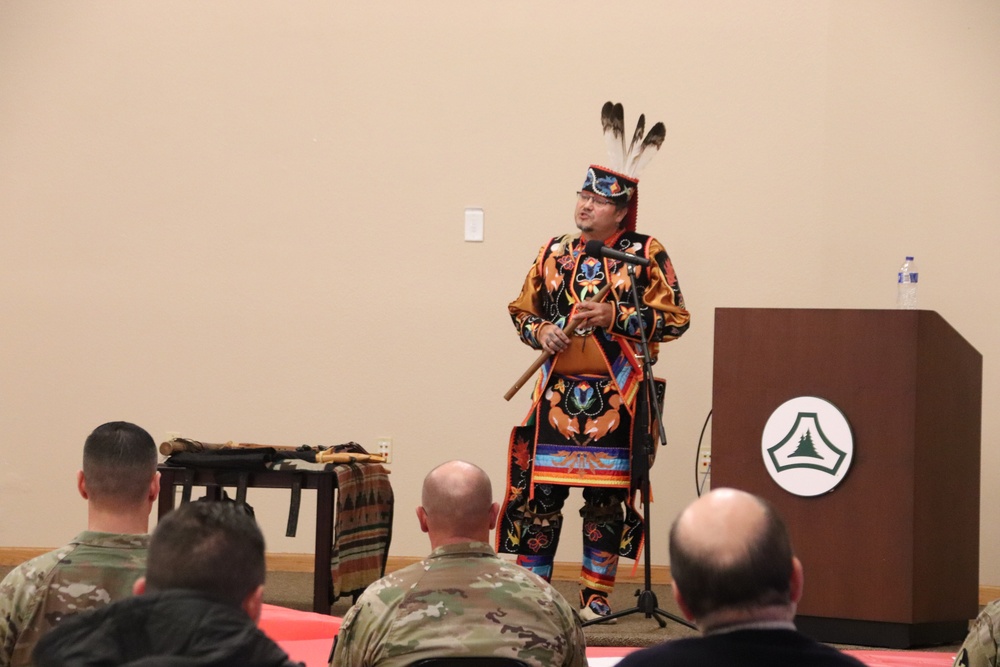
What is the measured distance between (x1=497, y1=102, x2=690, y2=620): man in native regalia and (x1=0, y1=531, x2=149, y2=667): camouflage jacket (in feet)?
6.99

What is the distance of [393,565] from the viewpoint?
544 cm

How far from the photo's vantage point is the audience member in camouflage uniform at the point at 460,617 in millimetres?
2006

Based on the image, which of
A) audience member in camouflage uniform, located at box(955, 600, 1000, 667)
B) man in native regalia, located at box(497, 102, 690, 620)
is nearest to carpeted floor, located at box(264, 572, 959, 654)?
man in native regalia, located at box(497, 102, 690, 620)

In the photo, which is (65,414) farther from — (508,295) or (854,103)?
(854,103)

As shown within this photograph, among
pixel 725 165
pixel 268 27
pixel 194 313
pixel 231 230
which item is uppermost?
pixel 268 27

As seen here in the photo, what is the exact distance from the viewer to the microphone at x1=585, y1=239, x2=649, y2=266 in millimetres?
3869

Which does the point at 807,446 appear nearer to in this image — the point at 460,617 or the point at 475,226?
the point at 460,617

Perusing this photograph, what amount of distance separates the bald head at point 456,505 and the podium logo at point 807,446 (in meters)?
1.70

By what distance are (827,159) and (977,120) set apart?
25.1 inches

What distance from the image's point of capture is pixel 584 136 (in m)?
5.44

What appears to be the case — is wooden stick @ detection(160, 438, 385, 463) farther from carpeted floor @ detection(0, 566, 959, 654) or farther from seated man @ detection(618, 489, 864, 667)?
seated man @ detection(618, 489, 864, 667)

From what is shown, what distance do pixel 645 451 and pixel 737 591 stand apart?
2.70 m

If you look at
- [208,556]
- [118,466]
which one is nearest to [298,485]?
[118,466]

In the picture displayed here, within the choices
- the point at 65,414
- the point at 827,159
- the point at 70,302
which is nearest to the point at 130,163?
the point at 70,302
